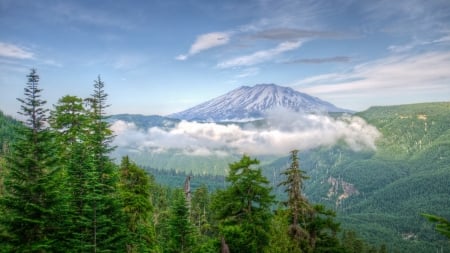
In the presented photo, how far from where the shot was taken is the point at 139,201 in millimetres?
33281

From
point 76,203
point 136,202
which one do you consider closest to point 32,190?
point 76,203

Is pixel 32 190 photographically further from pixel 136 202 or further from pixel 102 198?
pixel 136 202

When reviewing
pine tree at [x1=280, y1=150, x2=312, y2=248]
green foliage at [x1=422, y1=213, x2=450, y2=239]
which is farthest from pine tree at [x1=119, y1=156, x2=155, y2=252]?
green foliage at [x1=422, y1=213, x2=450, y2=239]

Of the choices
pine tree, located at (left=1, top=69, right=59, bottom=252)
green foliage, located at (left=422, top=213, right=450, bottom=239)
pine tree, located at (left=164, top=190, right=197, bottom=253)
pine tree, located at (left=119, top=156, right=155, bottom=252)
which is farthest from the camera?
pine tree, located at (left=164, top=190, right=197, bottom=253)

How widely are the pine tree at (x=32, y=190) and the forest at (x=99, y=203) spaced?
59 millimetres

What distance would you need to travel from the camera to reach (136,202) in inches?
1302

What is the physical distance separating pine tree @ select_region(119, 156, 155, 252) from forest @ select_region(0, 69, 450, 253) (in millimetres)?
94

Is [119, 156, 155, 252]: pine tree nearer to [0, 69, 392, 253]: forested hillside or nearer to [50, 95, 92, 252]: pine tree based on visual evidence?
[0, 69, 392, 253]: forested hillside

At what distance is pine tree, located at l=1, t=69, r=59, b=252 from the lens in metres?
22.2

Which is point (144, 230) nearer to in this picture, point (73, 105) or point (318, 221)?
point (73, 105)

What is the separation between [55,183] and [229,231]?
46.8 feet

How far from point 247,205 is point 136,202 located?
1042 cm

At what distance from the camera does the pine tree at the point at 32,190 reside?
2216 centimetres

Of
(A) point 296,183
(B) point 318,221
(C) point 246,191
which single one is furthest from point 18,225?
(B) point 318,221
